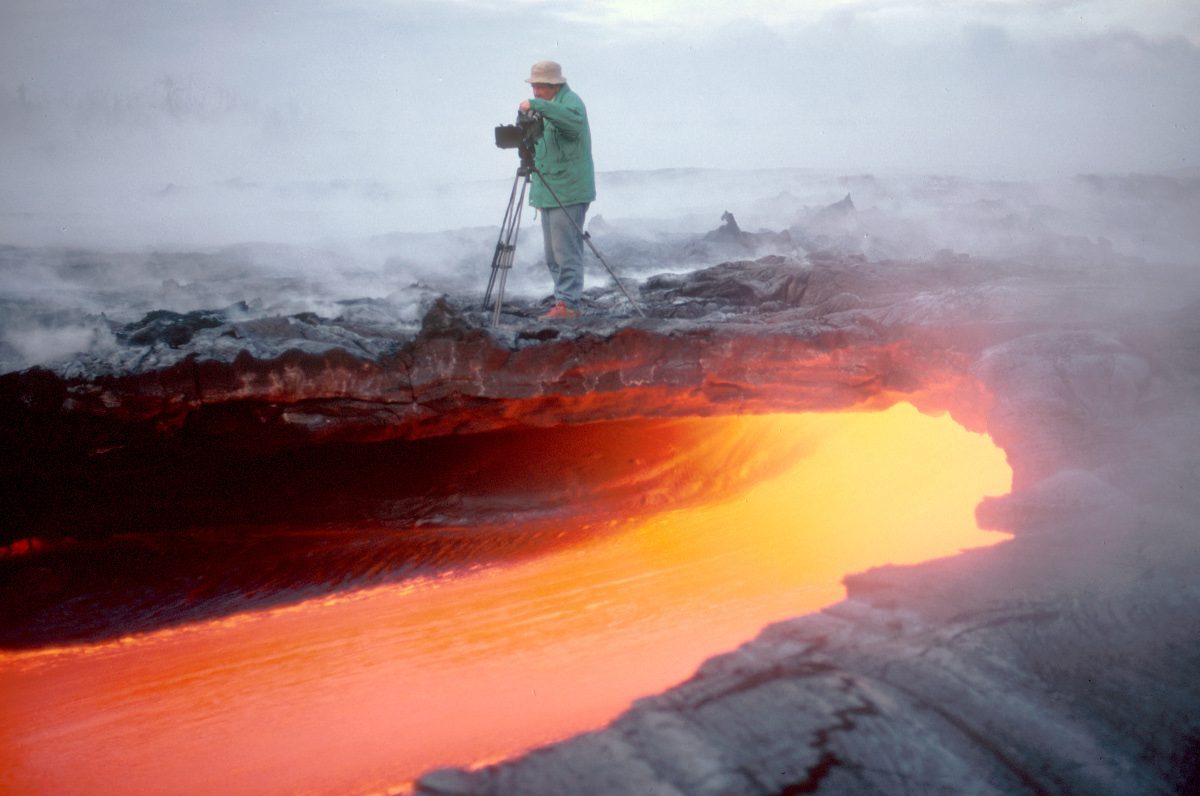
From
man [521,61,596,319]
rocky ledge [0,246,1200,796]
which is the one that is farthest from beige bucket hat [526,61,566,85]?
rocky ledge [0,246,1200,796]

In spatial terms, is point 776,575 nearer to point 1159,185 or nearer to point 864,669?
point 864,669

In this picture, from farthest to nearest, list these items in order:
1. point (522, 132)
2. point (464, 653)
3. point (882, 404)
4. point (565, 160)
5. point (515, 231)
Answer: point (515, 231) → point (565, 160) → point (522, 132) → point (882, 404) → point (464, 653)

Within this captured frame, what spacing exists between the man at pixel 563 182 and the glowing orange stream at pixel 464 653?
1692 millimetres

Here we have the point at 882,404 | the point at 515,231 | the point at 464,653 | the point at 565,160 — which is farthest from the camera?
the point at 515,231

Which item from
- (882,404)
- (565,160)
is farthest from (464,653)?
(565,160)

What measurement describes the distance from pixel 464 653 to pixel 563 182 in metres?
3.38

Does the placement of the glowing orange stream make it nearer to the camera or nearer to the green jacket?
the green jacket

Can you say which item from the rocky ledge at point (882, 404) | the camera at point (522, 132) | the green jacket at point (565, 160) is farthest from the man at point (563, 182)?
the rocky ledge at point (882, 404)

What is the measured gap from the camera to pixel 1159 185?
1647 centimetres

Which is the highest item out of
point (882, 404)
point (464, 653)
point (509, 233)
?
point (509, 233)

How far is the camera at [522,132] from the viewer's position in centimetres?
515

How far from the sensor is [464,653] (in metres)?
2.94

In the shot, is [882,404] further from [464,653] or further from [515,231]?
[515,231]

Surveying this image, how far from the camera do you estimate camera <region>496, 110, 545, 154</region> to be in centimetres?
515
